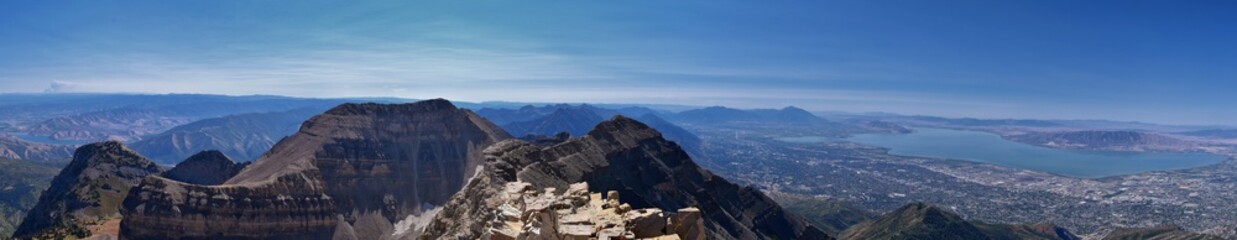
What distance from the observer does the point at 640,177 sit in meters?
110

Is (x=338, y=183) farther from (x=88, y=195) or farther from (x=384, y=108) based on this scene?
(x=88, y=195)

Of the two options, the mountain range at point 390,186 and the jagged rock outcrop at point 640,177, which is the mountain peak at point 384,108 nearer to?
the mountain range at point 390,186

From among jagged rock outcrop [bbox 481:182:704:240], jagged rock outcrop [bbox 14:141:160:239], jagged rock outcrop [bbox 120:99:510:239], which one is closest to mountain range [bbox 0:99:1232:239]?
jagged rock outcrop [bbox 120:99:510:239]

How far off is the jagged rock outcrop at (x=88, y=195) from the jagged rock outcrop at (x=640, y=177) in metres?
82.8

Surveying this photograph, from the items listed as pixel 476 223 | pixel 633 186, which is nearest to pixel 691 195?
pixel 633 186

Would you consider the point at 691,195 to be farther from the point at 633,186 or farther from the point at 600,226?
the point at 600,226

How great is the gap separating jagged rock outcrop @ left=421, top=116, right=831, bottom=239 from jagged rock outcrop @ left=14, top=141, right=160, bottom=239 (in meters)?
82.8

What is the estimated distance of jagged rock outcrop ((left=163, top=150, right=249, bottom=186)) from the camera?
570 ft

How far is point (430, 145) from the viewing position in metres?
171

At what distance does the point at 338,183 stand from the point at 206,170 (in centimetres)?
5447

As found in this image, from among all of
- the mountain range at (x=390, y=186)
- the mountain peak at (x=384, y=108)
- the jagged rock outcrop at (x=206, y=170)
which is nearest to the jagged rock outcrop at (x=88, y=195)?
the mountain range at (x=390, y=186)

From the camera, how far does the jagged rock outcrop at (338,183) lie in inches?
4587

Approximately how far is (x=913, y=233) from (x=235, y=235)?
141m

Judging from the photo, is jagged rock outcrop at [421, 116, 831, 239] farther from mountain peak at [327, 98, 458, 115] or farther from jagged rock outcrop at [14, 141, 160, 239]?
jagged rock outcrop at [14, 141, 160, 239]
